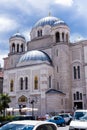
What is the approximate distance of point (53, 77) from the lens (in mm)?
43219

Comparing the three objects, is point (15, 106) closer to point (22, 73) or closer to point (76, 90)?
point (22, 73)

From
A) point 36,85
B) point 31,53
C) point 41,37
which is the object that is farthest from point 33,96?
point 41,37

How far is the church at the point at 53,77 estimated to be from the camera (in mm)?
40688

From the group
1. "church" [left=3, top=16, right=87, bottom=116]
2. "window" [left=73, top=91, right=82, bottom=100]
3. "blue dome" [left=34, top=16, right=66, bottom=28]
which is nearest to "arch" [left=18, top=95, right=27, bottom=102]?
"church" [left=3, top=16, right=87, bottom=116]

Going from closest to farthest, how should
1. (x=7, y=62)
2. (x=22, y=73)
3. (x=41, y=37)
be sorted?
1. (x=22, y=73)
2. (x=41, y=37)
3. (x=7, y=62)

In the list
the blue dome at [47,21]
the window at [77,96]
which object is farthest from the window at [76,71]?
the blue dome at [47,21]

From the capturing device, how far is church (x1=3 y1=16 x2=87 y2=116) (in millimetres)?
40688

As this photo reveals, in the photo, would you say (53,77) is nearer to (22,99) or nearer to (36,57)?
(36,57)

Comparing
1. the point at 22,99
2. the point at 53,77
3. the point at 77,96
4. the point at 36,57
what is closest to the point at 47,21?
the point at 36,57

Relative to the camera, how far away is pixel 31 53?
147ft

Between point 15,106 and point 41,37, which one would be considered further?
point 41,37

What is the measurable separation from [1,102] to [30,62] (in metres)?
12.2

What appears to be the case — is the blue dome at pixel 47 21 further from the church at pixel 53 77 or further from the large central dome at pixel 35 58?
the large central dome at pixel 35 58

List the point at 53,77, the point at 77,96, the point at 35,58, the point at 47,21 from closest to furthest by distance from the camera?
1. the point at 77,96
2. the point at 53,77
3. the point at 35,58
4. the point at 47,21
